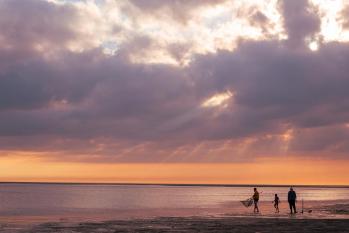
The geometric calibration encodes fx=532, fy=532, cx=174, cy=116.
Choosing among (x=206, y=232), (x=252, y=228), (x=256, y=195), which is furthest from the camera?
(x=256, y=195)

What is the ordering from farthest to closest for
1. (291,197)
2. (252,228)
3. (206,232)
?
(291,197)
(252,228)
(206,232)

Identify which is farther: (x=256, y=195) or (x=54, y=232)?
(x=256, y=195)

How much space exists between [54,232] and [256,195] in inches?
979

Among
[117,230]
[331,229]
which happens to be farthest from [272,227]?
[117,230]

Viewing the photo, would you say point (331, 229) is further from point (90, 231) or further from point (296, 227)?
point (90, 231)

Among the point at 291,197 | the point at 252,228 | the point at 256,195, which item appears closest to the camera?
the point at 252,228

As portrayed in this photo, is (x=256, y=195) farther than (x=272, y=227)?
Yes

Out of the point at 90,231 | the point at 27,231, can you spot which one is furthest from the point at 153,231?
the point at 27,231

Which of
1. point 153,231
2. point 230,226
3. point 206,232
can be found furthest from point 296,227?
point 153,231

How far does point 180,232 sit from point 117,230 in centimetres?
428

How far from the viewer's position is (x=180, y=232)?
30094mm

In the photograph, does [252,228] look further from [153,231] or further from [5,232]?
[5,232]

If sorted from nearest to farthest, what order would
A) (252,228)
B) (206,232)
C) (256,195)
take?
(206,232) < (252,228) < (256,195)

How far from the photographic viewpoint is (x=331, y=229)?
30.6m
